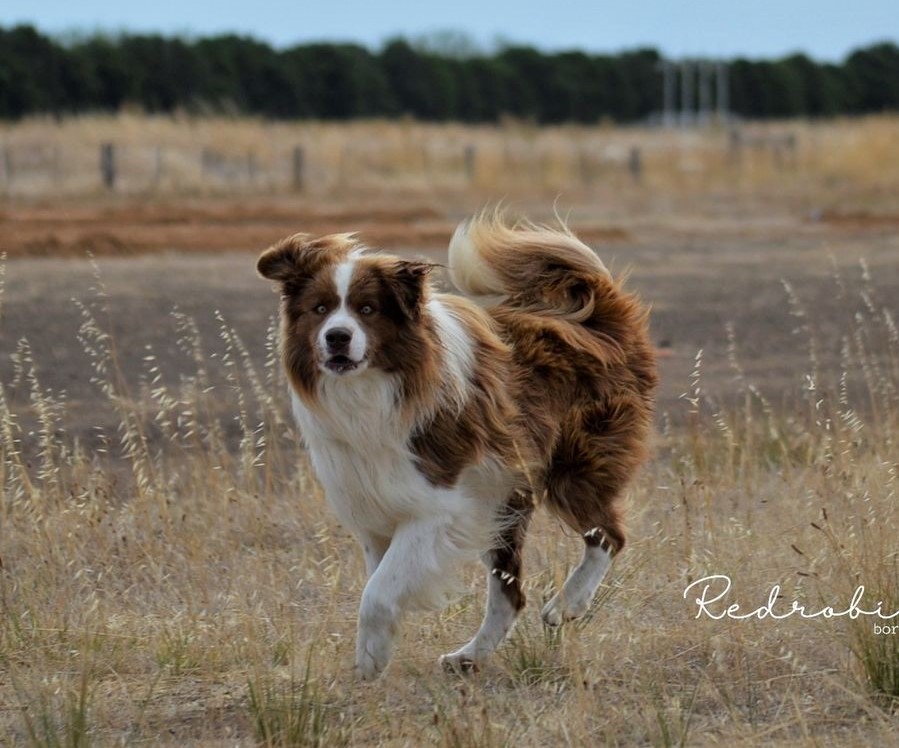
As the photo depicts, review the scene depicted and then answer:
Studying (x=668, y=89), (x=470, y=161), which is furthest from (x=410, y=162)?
(x=668, y=89)

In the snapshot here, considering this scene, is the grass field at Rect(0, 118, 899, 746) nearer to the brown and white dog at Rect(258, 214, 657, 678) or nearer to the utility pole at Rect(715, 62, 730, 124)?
the brown and white dog at Rect(258, 214, 657, 678)

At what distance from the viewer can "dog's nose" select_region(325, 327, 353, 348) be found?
571 centimetres

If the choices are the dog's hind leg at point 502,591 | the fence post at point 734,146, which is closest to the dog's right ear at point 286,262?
the dog's hind leg at point 502,591

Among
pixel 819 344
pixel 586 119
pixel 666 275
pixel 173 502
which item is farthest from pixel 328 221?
pixel 586 119

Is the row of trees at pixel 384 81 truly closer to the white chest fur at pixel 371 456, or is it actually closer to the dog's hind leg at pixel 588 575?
the dog's hind leg at pixel 588 575

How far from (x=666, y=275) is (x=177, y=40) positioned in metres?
30.3

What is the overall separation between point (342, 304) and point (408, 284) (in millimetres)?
258

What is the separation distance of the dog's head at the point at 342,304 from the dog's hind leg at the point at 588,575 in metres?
1.23

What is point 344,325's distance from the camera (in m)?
5.74

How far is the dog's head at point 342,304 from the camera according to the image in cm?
581

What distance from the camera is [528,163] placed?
37.2 meters

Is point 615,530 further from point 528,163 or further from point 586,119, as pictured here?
point 586,119

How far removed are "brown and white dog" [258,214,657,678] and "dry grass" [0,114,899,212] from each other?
75.9 feet

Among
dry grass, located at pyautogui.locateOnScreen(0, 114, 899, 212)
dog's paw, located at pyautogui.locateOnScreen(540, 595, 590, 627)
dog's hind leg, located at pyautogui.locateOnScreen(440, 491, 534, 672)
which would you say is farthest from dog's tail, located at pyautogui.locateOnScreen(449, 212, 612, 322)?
dry grass, located at pyautogui.locateOnScreen(0, 114, 899, 212)
